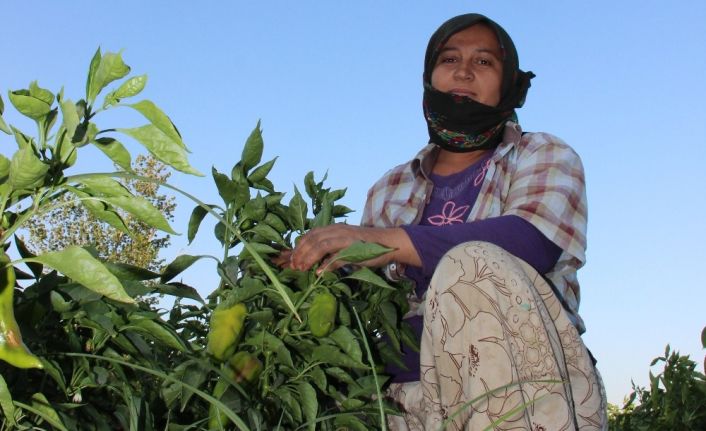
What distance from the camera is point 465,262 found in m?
2.07

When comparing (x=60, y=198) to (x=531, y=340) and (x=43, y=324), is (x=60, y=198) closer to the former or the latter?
(x=43, y=324)

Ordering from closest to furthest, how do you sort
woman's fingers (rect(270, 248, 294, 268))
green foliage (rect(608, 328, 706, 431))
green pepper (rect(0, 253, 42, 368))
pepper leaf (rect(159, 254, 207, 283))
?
1. green pepper (rect(0, 253, 42, 368))
2. pepper leaf (rect(159, 254, 207, 283))
3. woman's fingers (rect(270, 248, 294, 268))
4. green foliage (rect(608, 328, 706, 431))

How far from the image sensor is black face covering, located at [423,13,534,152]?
298 cm

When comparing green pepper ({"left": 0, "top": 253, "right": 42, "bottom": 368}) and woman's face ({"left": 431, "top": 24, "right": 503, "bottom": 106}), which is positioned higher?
woman's face ({"left": 431, "top": 24, "right": 503, "bottom": 106})

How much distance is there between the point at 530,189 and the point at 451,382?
2.22 ft

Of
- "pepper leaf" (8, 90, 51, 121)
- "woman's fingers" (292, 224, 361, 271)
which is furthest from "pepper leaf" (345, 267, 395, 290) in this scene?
"pepper leaf" (8, 90, 51, 121)

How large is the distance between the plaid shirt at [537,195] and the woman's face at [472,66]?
164mm

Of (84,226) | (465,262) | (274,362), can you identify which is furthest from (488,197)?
(84,226)

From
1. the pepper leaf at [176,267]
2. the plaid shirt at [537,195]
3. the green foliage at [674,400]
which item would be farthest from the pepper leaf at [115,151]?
the green foliage at [674,400]

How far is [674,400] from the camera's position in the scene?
4191 mm

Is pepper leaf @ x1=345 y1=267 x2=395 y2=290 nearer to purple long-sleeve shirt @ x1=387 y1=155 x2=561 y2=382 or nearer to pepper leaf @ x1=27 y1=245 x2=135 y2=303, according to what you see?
purple long-sleeve shirt @ x1=387 y1=155 x2=561 y2=382

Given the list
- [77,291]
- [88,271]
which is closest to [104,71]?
[88,271]

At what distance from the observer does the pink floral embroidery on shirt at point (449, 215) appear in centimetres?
284

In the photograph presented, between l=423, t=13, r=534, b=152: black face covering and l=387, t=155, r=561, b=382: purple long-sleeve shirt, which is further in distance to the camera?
l=423, t=13, r=534, b=152: black face covering
